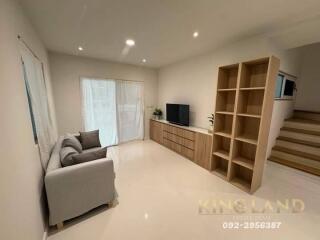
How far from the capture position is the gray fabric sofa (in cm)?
162

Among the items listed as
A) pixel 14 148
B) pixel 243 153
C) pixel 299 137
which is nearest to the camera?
pixel 14 148

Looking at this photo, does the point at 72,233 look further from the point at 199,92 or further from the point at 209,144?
the point at 199,92

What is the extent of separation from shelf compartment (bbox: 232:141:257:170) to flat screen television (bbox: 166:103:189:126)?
4.89 feet

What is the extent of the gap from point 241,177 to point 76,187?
9.35 feet

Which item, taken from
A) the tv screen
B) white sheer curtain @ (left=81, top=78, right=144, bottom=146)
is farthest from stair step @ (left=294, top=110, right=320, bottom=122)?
white sheer curtain @ (left=81, top=78, right=144, bottom=146)

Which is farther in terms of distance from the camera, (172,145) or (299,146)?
(172,145)

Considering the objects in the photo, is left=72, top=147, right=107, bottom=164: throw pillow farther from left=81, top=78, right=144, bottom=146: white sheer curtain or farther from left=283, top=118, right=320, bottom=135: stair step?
left=283, top=118, right=320, bottom=135: stair step

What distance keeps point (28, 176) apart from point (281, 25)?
370 cm

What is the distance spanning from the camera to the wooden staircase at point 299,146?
308 cm

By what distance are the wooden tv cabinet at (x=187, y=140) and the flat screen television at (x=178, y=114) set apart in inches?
7.4

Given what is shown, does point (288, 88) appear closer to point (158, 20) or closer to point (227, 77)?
point (227, 77)

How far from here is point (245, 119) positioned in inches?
104

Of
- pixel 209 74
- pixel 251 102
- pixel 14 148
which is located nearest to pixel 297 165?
pixel 251 102

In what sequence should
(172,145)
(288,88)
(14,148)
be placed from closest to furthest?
(14,148), (288,88), (172,145)
